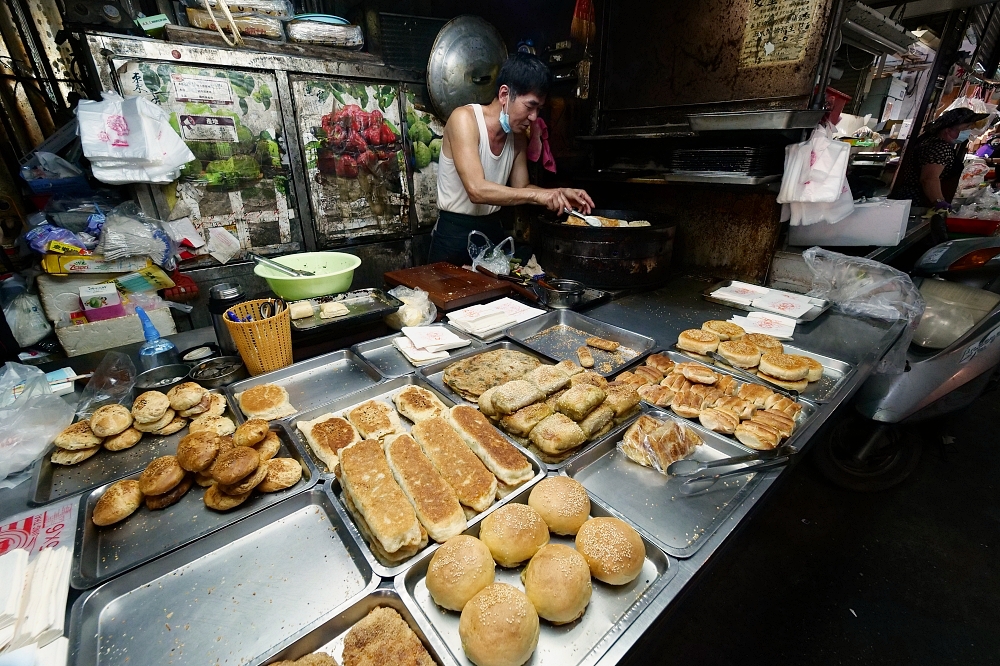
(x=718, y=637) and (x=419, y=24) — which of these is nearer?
(x=718, y=637)

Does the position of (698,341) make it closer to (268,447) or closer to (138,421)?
(268,447)

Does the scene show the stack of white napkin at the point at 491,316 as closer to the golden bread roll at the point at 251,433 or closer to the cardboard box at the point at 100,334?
the golden bread roll at the point at 251,433

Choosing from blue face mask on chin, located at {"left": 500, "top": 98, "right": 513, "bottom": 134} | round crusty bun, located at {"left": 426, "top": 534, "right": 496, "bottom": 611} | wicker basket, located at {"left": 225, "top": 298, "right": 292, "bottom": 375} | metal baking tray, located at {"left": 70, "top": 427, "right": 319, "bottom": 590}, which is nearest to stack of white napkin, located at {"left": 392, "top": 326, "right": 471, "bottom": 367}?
wicker basket, located at {"left": 225, "top": 298, "right": 292, "bottom": 375}

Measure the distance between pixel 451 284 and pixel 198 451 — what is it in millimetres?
1919

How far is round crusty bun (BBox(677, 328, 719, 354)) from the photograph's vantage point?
252 centimetres

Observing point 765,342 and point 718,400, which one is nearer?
point 718,400

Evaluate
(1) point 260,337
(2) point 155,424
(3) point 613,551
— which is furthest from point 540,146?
(3) point 613,551

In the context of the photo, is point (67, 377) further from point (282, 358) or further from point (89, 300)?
point (89, 300)

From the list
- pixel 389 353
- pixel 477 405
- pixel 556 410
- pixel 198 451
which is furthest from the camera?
pixel 389 353

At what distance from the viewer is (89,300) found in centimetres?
382

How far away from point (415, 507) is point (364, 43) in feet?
17.7

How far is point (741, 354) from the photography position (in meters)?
2.38

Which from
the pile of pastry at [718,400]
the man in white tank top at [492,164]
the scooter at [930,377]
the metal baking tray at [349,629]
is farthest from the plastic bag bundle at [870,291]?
the metal baking tray at [349,629]

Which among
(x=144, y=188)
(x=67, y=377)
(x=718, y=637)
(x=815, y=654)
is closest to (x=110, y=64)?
(x=144, y=188)
